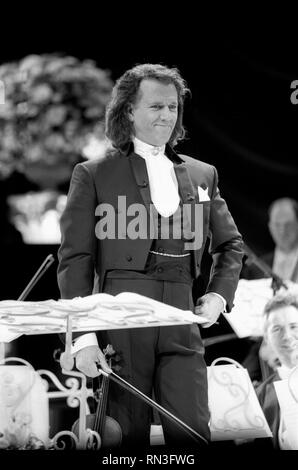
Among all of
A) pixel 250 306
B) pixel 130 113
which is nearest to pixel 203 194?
pixel 130 113

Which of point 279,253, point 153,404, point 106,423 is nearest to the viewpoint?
point 153,404

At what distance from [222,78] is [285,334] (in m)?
1.59

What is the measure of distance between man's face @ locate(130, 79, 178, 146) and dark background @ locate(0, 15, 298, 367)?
163 centimetres

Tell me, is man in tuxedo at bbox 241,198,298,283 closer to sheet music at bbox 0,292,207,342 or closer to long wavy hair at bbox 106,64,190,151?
long wavy hair at bbox 106,64,190,151

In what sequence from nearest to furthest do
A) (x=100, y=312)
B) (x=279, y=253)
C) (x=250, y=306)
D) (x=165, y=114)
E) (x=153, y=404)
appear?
1. (x=100, y=312)
2. (x=153, y=404)
3. (x=165, y=114)
4. (x=250, y=306)
5. (x=279, y=253)

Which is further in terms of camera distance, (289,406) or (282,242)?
(282,242)

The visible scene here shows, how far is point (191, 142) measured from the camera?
4559mm

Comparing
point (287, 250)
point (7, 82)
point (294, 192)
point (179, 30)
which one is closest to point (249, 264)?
point (287, 250)

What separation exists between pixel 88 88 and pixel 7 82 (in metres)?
0.42

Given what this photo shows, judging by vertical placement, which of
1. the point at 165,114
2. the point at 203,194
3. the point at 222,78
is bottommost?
the point at 203,194

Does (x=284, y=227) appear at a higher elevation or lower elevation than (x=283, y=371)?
higher

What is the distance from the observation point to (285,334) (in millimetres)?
3545

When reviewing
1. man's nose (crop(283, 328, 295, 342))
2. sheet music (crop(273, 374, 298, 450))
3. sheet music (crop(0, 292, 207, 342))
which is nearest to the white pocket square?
sheet music (crop(0, 292, 207, 342))

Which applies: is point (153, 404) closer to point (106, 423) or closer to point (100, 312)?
point (106, 423)
